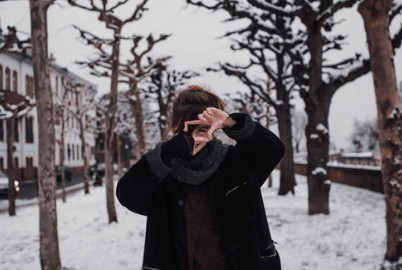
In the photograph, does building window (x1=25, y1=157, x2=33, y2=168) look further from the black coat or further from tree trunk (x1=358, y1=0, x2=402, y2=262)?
the black coat

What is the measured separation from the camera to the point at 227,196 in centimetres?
167

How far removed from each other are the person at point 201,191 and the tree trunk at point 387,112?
4.04 metres

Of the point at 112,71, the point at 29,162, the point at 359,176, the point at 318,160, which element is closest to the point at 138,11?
the point at 112,71

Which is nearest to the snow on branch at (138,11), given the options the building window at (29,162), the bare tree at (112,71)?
the bare tree at (112,71)

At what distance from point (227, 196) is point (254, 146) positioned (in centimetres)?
26

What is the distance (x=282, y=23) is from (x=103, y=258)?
12.0 meters

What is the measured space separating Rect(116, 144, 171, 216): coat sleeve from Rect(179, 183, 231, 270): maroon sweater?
19 centimetres

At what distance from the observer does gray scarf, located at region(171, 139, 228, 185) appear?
1.64 meters

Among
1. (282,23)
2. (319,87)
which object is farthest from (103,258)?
(282,23)

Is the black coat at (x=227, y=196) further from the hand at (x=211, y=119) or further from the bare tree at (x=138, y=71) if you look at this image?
the bare tree at (x=138, y=71)

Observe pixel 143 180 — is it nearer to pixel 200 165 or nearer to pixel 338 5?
pixel 200 165

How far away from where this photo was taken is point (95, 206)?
1497 centimetres

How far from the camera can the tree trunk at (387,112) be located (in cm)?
507

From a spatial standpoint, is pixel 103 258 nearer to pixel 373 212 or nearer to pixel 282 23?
pixel 373 212
